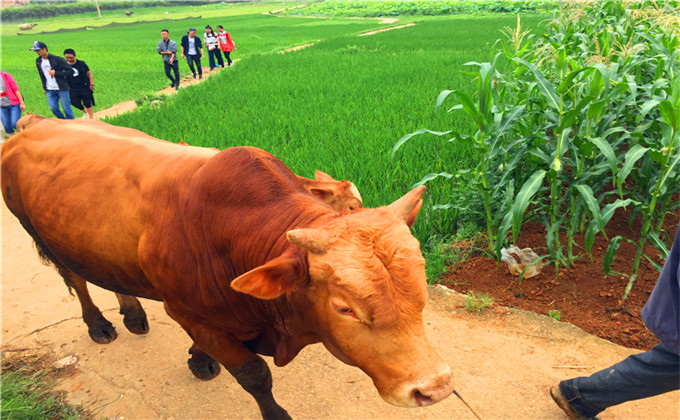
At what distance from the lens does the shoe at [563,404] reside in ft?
7.59

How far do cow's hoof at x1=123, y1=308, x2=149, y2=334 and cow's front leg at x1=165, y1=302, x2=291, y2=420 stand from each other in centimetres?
106

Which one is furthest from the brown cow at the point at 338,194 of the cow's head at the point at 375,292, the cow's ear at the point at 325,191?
the cow's head at the point at 375,292

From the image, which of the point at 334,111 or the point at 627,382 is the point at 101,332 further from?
the point at 334,111

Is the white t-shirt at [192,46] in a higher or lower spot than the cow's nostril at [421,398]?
higher

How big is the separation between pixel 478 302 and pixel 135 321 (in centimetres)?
249

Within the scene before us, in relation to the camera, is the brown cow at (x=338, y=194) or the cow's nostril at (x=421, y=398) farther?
the brown cow at (x=338, y=194)

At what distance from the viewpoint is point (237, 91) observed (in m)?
9.78

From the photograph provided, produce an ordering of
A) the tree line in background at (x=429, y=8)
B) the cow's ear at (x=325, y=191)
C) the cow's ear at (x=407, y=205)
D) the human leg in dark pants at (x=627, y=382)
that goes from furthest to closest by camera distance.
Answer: the tree line in background at (x=429, y=8) < the cow's ear at (x=325, y=191) < the human leg in dark pants at (x=627, y=382) < the cow's ear at (x=407, y=205)

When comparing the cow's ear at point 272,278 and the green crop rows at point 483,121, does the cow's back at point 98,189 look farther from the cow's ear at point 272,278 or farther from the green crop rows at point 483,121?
the green crop rows at point 483,121

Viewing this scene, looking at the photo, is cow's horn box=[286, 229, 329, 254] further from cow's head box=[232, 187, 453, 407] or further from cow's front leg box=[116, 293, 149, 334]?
cow's front leg box=[116, 293, 149, 334]

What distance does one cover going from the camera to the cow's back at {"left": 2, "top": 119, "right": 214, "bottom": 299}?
232 cm

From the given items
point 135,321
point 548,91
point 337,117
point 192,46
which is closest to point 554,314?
point 548,91

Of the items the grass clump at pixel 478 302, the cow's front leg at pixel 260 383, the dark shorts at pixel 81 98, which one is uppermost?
the dark shorts at pixel 81 98

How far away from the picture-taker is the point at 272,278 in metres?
1.63
